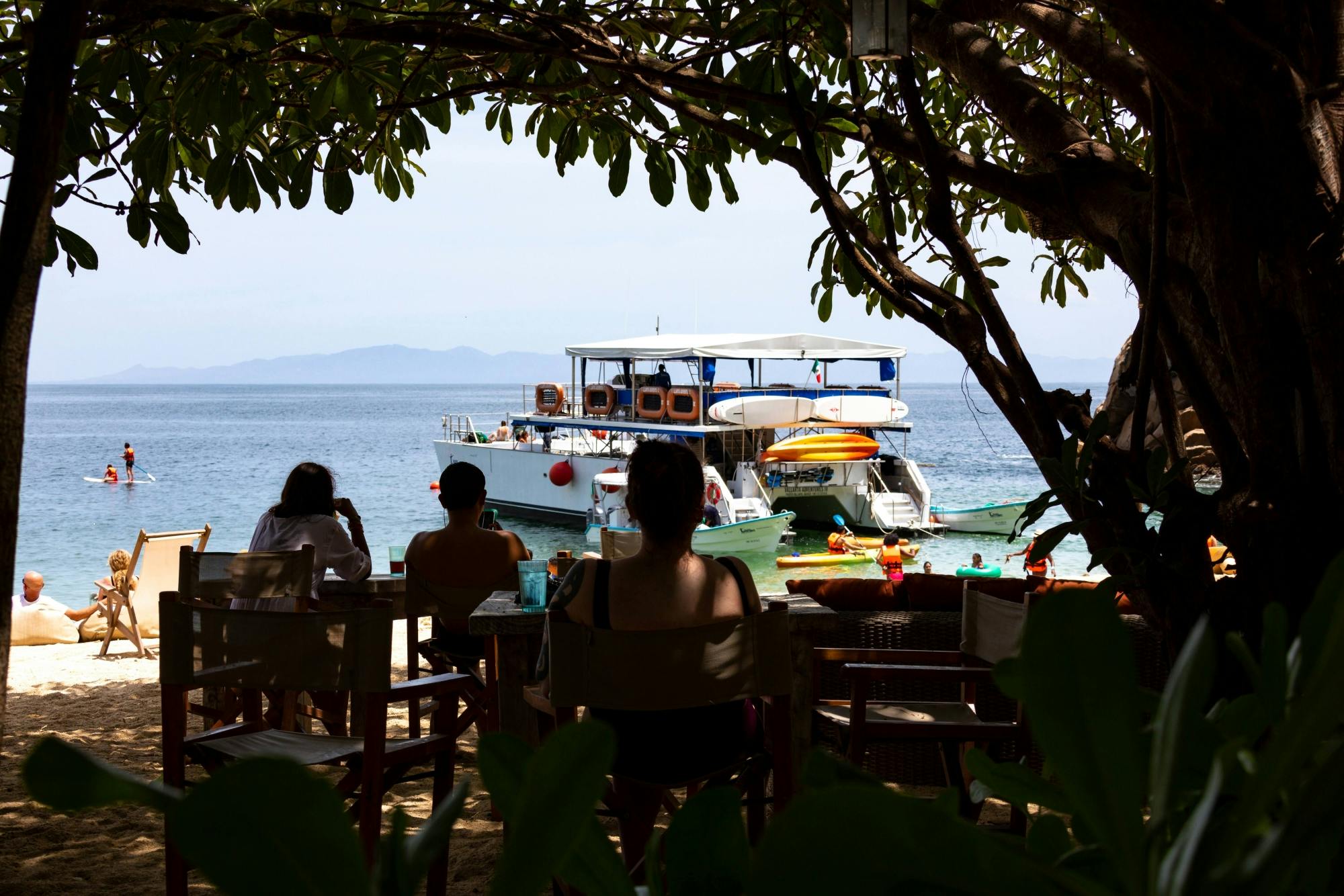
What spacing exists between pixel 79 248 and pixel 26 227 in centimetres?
202

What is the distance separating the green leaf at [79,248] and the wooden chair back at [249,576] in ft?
4.05

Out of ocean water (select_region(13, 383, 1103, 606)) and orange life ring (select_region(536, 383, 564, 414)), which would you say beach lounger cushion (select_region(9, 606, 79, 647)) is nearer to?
ocean water (select_region(13, 383, 1103, 606))

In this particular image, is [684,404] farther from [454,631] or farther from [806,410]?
[454,631]

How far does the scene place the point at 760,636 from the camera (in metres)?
2.54

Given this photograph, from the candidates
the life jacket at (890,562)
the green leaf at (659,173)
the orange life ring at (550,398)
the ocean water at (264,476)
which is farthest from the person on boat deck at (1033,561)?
the orange life ring at (550,398)

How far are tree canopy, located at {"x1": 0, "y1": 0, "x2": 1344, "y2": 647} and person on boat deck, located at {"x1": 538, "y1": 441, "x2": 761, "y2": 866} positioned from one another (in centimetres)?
71

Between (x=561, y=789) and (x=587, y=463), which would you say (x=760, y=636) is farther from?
(x=587, y=463)

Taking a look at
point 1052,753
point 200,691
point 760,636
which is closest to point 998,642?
point 760,636

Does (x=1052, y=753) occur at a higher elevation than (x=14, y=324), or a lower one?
lower

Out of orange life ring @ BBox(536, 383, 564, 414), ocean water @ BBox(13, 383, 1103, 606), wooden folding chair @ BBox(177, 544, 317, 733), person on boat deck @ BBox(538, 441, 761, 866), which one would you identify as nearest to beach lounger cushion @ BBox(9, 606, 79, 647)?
ocean water @ BBox(13, 383, 1103, 606)

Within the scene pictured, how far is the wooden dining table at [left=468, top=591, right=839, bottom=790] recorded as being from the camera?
10.1 feet

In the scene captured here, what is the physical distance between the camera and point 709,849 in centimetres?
34

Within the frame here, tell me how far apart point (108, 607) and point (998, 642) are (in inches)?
244

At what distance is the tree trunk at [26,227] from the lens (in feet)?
3.39
